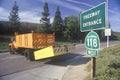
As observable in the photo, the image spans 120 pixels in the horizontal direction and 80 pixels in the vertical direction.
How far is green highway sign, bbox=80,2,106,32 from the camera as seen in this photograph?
4130 millimetres

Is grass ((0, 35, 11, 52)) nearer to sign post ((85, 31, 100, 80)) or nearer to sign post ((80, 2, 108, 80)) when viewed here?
sign post ((80, 2, 108, 80))

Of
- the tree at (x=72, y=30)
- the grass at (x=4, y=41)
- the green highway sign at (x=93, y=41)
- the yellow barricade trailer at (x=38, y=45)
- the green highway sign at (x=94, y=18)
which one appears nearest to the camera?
the green highway sign at (x=94, y=18)

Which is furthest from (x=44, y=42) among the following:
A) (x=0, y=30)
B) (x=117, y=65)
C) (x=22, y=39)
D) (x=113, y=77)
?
(x=113, y=77)

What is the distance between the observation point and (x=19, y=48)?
14727 millimetres

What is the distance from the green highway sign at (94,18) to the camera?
13.6 ft

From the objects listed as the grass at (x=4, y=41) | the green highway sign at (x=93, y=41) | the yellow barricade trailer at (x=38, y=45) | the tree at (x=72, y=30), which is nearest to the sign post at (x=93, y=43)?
the green highway sign at (x=93, y=41)

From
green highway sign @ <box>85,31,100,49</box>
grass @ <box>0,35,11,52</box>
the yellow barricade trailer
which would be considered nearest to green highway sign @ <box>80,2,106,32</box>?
green highway sign @ <box>85,31,100,49</box>

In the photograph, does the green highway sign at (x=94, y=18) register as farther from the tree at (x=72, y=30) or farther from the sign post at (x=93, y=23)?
the tree at (x=72, y=30)

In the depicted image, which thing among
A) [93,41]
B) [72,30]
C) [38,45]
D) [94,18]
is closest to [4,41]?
[38,45]

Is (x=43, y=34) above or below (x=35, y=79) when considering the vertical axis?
above

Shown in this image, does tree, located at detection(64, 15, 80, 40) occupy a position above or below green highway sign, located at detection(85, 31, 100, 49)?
above

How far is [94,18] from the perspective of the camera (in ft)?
14.7

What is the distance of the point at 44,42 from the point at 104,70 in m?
6.69

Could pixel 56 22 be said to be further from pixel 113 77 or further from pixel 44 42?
pixel 113 77
